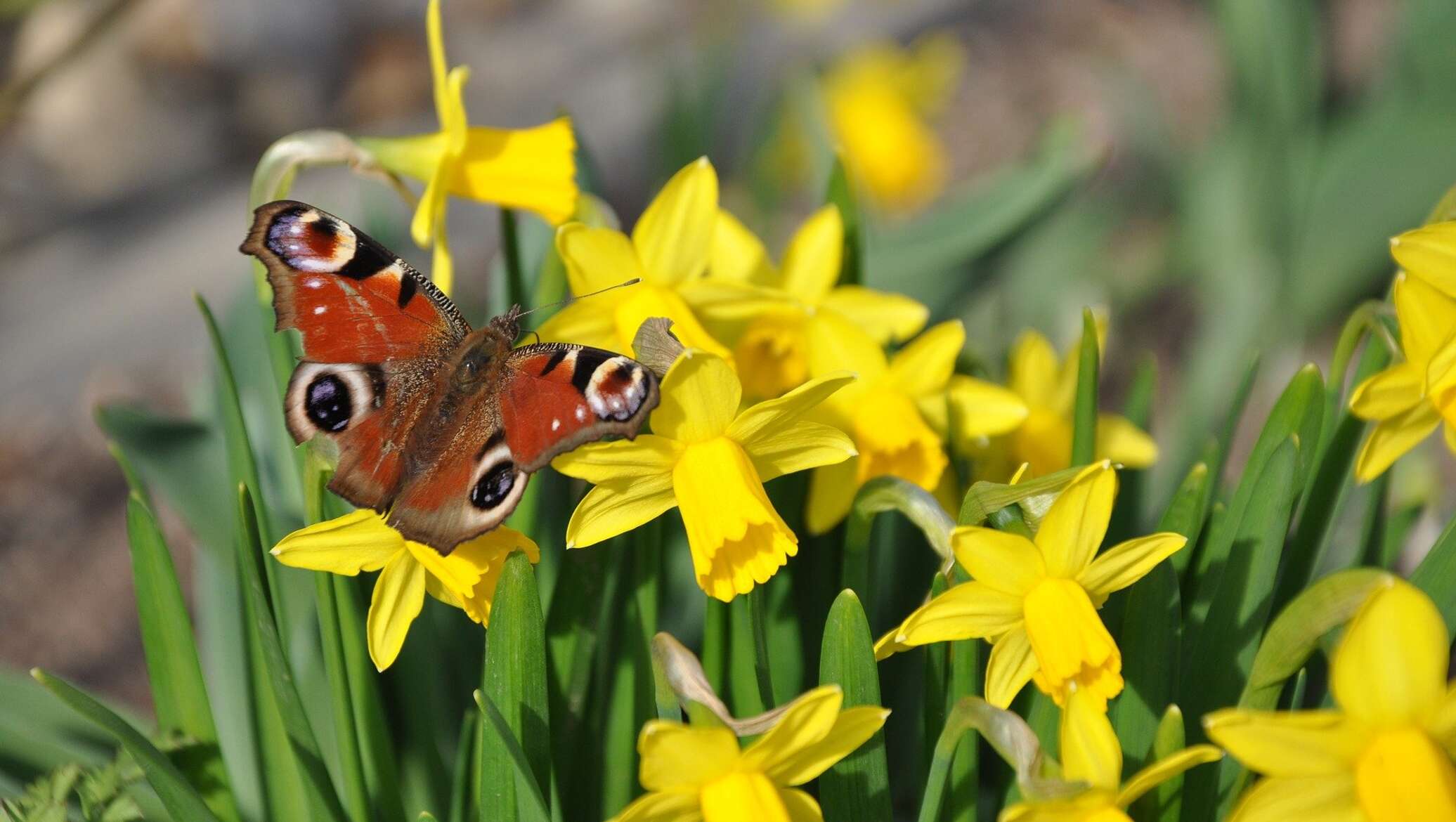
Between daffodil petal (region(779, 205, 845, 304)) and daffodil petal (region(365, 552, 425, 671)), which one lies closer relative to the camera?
daffodil petal (region(365, 552, 425, 671))

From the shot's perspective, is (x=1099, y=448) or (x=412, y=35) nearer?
(x=1099, y=448)

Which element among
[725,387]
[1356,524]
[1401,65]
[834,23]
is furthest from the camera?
[834,23]

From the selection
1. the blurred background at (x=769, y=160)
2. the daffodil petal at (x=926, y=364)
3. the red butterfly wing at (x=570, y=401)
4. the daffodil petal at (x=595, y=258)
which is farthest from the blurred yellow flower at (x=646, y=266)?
the blurred background at (x=769, y=160)

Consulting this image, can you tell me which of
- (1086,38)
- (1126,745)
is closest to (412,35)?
(1086,38)

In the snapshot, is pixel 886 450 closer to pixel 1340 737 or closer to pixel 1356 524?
pixel 1340 737

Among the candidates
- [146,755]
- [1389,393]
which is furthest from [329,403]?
[1389,393]

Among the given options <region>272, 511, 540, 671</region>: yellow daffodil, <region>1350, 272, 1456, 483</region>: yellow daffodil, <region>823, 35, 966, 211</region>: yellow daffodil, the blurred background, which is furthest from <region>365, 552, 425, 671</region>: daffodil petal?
<region>823, 35, 966, 211</region>: yellow daffodil

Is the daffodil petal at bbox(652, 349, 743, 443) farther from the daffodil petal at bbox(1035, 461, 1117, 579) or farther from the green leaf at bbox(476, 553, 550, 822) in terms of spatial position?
the daffodil petal at bbox(1035, 461, 1117, 579)
